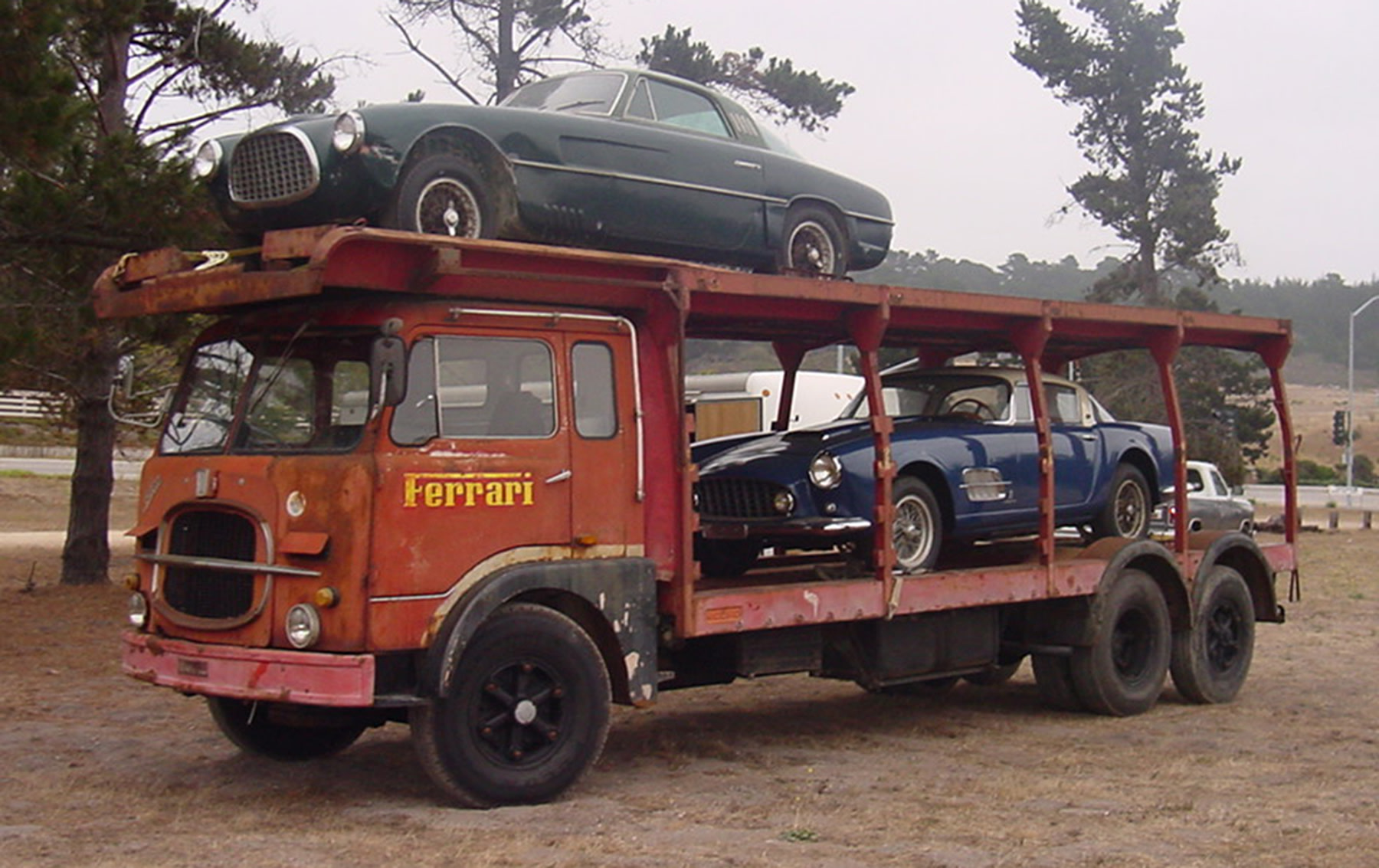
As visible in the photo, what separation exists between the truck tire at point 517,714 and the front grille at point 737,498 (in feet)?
5.63

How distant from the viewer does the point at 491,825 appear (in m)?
7.12

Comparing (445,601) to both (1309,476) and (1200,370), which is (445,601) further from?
(1309,476)

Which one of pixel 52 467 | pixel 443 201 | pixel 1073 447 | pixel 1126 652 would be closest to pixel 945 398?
pixel 1073 447

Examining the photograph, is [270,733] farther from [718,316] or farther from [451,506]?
[718,316]

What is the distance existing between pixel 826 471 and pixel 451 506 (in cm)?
245

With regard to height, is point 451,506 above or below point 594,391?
below

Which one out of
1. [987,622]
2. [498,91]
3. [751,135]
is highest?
[498,91]

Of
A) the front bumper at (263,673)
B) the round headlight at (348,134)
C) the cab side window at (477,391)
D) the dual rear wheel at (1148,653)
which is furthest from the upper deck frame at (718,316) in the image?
the front bumper at (263,673)

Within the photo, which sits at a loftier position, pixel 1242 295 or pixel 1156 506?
pixel 1242 295

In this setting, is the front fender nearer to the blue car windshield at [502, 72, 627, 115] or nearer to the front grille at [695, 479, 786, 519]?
the front grille at [695, 479, 786, 519]

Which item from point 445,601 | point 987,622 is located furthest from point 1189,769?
point 445,601

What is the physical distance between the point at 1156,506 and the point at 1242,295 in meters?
118

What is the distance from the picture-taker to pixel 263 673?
717 cm

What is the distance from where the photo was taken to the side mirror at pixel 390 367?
23.3 ft
